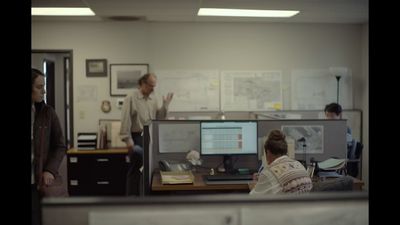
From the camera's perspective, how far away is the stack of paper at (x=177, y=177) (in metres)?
2.56

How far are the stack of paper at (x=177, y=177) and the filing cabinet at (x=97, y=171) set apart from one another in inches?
69.2

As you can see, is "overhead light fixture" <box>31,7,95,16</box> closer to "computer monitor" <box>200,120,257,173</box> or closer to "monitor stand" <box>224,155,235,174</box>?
"computer monitor" <box>200,120,257,173</box>

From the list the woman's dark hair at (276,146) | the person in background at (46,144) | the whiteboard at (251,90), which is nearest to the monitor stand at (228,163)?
the woman's dark hair at (276,146)

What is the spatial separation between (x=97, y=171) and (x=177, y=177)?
1.98 metres

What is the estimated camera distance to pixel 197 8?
13.6 ft

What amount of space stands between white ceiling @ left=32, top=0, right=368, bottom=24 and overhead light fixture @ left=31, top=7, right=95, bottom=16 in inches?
4.2

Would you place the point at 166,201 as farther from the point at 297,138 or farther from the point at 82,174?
the point at 82,174

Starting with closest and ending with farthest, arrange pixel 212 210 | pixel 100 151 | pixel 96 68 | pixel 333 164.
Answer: pixel 212 210
pixel 333 164
pixel 100 151
pixel 96 68

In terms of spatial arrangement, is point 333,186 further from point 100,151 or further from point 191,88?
point 191,88

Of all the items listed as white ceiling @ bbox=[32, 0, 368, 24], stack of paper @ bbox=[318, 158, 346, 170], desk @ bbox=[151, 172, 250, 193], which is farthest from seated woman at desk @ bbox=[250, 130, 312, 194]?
white ceiling @ bbox=[32, 0, 368, 24]

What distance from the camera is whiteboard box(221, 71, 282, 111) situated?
4.95 metres

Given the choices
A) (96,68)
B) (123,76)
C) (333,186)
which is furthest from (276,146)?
(96,68)

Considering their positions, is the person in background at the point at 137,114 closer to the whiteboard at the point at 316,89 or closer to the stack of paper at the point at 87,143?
the stack of paper at the point at 87,143
